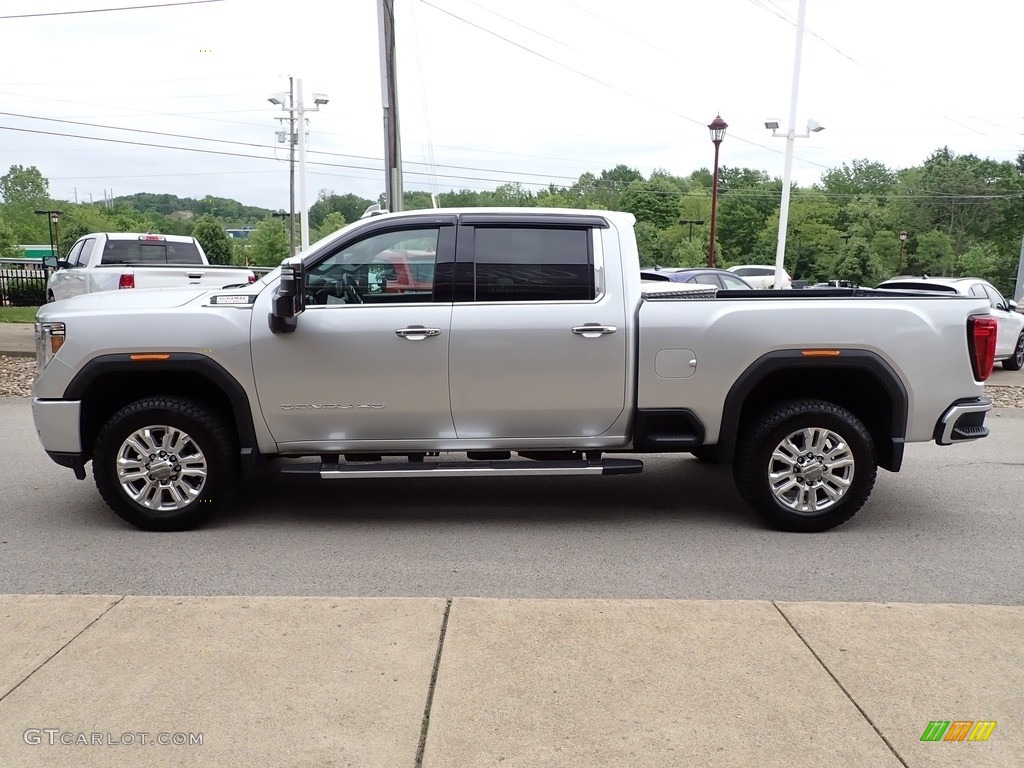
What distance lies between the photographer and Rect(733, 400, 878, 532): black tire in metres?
5.36

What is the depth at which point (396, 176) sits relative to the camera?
14.7 meters

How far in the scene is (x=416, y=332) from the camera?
5.24m

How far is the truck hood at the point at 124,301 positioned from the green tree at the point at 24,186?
331 feet

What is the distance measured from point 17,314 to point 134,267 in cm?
1014

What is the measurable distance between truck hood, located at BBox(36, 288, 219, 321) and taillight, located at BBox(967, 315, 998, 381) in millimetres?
5033

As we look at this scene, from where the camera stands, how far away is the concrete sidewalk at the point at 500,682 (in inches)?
117

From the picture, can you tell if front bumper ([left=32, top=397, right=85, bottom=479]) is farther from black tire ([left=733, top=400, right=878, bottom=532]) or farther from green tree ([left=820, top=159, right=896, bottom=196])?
green tree ([left=820, top=159, right=896, bottom=196])

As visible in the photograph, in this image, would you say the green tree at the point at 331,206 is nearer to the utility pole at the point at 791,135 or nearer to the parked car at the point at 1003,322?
the utility pole at the point at 791,135

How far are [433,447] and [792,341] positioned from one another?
2400 millimetres

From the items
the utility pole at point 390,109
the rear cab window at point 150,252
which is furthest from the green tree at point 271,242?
the utility pole at point 390,109

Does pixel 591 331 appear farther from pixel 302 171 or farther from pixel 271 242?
pixel 271 242

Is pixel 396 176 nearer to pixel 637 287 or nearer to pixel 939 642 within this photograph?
pixel 637 287

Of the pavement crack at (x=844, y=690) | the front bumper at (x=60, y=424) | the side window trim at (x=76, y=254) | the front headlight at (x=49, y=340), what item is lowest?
the pavement crack at (x=844, y=690)

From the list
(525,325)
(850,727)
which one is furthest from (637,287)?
(850,727)
